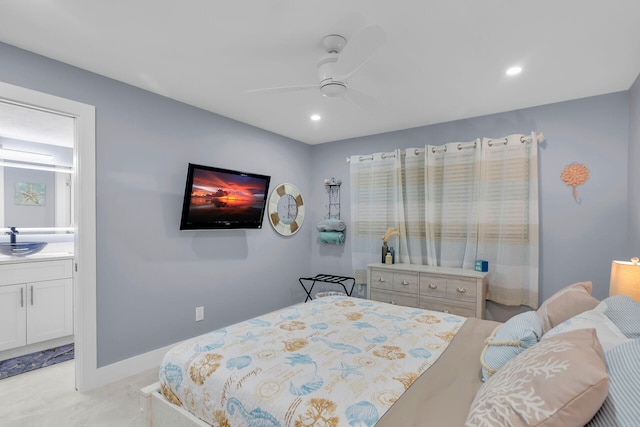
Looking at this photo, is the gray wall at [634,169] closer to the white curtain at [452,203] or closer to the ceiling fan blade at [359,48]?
the white curtain at [452,203]

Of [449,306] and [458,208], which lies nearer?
[449,306]

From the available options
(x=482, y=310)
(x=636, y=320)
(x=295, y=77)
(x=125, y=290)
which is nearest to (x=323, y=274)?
(x=482, y=310)

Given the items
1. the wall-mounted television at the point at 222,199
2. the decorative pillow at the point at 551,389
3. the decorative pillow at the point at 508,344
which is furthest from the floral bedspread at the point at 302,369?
the wall-mounted television at the point at 222,199

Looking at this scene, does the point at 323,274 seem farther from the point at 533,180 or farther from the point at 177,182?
the point at 533,180

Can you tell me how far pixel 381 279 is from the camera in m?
3.61

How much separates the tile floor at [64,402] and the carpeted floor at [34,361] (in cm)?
15

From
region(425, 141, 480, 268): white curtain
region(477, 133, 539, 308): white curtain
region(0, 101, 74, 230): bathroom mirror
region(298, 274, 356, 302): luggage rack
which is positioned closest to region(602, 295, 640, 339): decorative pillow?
region(477, 133, 539, 308): white curtain

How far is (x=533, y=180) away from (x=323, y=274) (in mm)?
2840

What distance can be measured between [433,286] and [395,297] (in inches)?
17.9

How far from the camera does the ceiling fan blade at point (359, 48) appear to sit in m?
1.57

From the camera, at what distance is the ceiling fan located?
1.61 m

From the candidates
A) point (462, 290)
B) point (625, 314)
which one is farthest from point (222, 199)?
point (625, 314)

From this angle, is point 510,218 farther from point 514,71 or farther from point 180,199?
point 180,199

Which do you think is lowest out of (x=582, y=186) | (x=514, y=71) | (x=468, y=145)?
(x=582, y=186)
